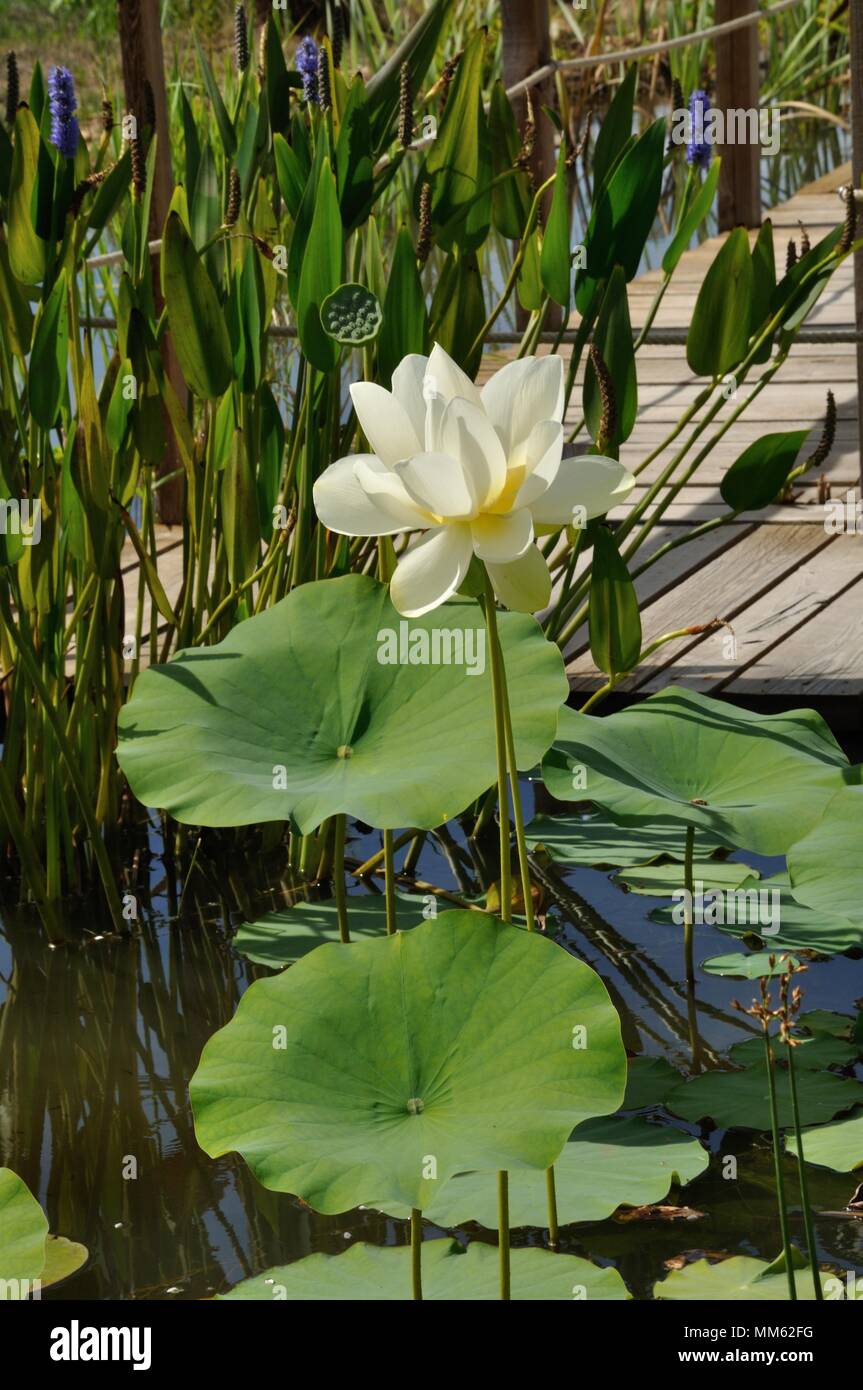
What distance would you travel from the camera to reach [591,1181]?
4.61ft

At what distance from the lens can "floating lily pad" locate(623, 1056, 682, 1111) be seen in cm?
159

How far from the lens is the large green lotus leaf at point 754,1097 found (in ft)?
5.05

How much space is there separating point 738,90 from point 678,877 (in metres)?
3.39

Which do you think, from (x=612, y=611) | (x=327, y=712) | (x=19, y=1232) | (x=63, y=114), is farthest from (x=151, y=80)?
(x=19, y=1232)

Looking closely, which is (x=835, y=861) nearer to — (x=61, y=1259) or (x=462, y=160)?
(x=61, y=1259)

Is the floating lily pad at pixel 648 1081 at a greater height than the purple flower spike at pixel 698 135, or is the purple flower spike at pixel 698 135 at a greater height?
the purple flower spike at pixel 698 135

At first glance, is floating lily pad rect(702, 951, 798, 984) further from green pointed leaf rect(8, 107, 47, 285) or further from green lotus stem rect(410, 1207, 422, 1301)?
green pointed leaf rect(8, 107, 47, 285)

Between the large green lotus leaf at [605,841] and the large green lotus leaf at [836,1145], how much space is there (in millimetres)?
424

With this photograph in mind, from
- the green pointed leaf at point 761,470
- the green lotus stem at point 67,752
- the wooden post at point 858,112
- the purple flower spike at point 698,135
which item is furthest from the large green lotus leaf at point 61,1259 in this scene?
the wooden post at point 858,112

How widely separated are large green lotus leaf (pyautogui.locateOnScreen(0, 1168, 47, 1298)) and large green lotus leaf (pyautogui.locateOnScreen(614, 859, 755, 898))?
1012mm

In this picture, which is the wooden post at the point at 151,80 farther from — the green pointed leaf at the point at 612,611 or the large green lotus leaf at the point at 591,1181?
the large green lotus leaf at the point at 591,1181

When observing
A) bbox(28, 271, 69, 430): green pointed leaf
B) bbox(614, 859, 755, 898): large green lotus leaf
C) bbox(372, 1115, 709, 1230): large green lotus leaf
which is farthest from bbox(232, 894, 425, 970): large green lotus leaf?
bbox(28, 271, 69, 430): green pointed leaf

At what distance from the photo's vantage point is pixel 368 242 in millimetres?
2014
